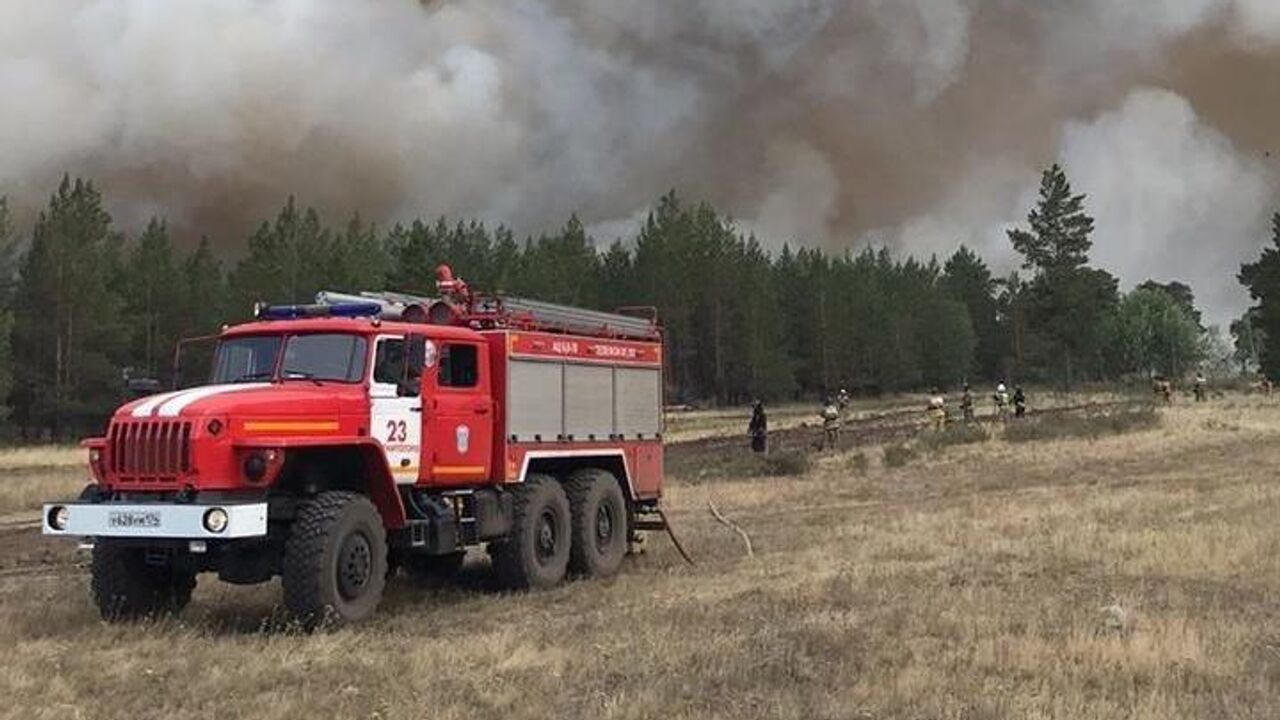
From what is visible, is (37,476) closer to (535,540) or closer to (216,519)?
(535,540)

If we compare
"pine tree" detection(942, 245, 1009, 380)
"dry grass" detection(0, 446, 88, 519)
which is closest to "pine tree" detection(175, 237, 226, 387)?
"dry grass" detection(0, 446, 88, 519)

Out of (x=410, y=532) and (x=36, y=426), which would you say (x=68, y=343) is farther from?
(x=410, y=532)

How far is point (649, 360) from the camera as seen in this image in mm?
17703

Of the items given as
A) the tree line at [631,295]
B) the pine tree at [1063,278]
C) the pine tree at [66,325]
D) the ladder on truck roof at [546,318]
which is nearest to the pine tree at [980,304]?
the tree line at [631,295]

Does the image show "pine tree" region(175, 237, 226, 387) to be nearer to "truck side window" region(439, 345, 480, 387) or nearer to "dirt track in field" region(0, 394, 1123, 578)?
"dirt track in field" region(0, 394, 1123, 578)

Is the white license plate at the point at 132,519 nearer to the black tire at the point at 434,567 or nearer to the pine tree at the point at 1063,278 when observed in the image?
the black tire at the point at 434,567

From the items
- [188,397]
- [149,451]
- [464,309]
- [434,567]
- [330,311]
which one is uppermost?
[464,309]

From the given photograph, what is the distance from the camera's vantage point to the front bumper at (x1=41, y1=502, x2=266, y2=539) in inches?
431

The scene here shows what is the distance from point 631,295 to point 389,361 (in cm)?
7972

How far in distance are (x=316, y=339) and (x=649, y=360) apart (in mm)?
5907

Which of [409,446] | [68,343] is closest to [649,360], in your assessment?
[409,446]

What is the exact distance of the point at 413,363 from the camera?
13.2 metres

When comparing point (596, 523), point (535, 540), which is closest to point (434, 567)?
point (535, 540)

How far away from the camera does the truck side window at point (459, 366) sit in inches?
547
